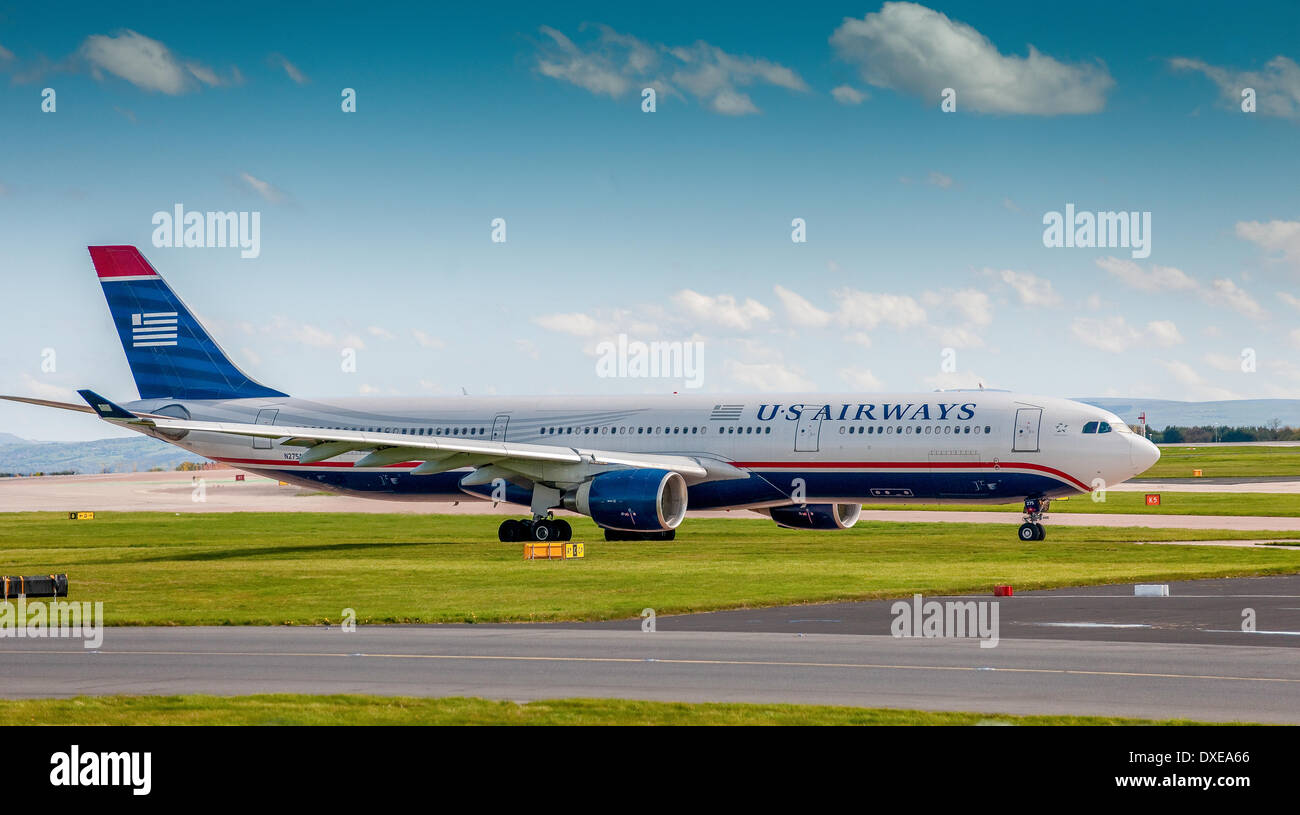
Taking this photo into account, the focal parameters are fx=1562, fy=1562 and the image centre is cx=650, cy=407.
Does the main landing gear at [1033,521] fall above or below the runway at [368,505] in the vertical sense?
above

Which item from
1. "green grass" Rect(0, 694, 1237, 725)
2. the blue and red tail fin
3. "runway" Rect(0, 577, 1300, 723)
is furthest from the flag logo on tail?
"green grass" Rect(0, 694, 1237, 725)

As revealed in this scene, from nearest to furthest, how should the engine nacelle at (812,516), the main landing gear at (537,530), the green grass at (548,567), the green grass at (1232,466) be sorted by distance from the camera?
the green grass at (548,567), the main landing gear at (537,530), the engine nacelle at (812,516), the green grass at (1232,466)

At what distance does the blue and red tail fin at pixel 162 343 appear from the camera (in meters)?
54.3

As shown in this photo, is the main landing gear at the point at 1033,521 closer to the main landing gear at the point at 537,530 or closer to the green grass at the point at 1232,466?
the main landing gear at the point at 537,530

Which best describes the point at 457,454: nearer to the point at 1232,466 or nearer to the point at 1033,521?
the point at 1033,521

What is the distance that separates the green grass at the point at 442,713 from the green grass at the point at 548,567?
944 cm

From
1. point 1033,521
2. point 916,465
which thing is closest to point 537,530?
point 916,465

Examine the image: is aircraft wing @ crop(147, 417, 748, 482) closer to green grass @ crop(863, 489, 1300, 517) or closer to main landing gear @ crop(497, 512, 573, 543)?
main landing gear @ crop(497, 512, 573, 543)

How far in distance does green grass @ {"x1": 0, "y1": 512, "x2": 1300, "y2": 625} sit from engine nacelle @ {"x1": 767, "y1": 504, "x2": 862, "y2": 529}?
1.28 ft

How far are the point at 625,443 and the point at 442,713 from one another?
3338cm

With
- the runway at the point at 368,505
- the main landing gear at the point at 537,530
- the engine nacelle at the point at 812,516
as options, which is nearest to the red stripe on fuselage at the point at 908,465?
the engine nacelle at the point at 812,516

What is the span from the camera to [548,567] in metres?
36.8

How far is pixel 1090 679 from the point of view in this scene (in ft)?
60.4
